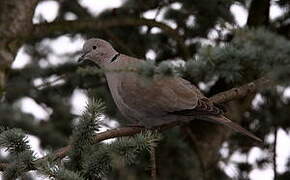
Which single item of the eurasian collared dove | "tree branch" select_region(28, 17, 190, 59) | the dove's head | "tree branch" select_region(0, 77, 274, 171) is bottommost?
"tree branch" select_region(0, 77, 274, 171)

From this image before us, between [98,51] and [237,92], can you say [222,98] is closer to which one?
[237,92]

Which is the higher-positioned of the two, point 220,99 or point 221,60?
point 220,99

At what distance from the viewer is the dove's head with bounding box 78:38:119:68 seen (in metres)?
4.33

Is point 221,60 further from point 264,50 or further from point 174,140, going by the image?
point 174,140

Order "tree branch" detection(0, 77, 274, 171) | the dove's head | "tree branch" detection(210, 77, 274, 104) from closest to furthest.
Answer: "tree branch" detection(0, 77, 274, 171) → "tree branch" detection(210, 77, 274, 104) → the dove's head

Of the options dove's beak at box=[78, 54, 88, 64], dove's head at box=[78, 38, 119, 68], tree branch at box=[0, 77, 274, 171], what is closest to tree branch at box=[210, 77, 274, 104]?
tree branch at box=[0, 77, 274, 171]

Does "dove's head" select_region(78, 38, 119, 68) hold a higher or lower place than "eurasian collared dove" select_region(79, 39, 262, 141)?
higher

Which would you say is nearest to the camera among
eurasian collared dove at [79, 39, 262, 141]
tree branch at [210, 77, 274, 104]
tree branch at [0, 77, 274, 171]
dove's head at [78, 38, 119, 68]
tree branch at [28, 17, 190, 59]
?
tree branch at [0, 77, 274, 171]

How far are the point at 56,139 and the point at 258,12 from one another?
1853mm

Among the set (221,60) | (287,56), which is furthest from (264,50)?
(221,60)

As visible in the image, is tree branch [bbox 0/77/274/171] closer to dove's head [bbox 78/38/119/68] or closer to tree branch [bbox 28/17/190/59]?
tree branch [bbox 28/17/190/59]

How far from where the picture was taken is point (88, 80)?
4379 mm

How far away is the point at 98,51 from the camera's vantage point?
4.38 meters

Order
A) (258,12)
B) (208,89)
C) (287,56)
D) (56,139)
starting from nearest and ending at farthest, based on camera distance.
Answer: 1. (287,56)
2. (258,12)
3. (56,139)
4. (208,89)
